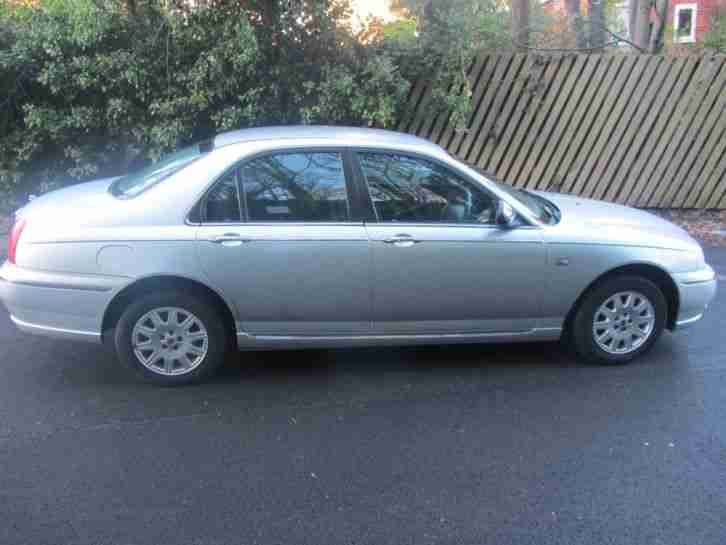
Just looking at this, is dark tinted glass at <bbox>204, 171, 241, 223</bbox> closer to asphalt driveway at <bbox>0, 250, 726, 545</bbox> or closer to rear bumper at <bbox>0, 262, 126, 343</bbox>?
rear bumper at <bbox>0, 262, 126, 343</bbox>

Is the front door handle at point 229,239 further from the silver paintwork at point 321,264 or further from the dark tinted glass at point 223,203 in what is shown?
the dark tinted glass at point 223,203

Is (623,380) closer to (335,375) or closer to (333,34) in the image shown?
(335,375)

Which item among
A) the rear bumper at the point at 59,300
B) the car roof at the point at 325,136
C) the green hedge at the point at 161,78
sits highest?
the green hedge at the point at 161,78

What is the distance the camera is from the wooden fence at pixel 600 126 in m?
9.91

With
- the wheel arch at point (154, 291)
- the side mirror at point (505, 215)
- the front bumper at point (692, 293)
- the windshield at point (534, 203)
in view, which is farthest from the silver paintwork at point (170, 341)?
the front bumper at point (692, 293)

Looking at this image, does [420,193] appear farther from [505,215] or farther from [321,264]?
[321,264]

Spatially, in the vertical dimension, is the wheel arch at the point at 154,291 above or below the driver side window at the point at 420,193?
below

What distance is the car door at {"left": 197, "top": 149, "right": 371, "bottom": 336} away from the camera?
476 centimetres

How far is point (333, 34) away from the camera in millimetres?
9102

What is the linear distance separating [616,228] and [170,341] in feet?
9.97

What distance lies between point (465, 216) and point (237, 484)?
2269 mm

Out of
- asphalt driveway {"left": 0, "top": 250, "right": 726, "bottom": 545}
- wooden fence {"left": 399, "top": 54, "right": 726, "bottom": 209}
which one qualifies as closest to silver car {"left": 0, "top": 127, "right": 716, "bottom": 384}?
asphalt driveway {"left": 0, "top": 250, "right": 726, "bottom": 545}

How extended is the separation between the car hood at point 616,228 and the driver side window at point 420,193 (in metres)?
0.59

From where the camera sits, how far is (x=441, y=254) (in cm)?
489
